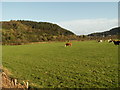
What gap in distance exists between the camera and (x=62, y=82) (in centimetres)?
870

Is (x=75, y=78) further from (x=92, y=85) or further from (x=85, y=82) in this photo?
(x=92, y=85)

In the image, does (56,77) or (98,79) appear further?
(56,77)

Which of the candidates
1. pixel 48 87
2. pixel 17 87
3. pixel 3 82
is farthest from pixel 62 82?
pixel 3 82

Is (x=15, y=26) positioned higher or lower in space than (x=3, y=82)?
higher

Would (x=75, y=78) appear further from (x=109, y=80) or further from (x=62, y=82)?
(x=109, y=80)

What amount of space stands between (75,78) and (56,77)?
1.24 m

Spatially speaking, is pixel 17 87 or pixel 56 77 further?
pixel 56 77

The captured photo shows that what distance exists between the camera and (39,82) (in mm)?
8844

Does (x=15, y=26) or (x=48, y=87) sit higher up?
(x=15, y=26)

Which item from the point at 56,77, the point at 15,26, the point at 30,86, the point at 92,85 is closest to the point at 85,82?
the point at 92,85

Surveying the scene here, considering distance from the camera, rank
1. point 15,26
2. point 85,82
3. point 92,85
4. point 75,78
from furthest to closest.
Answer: point 15,26, point 75,78, point 85,82, point 92,85

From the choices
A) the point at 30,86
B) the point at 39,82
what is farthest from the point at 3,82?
the point at 39,82

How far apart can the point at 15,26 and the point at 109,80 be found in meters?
167

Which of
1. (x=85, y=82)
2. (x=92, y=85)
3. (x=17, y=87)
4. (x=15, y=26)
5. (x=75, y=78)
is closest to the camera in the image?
(x=17, y=87)
